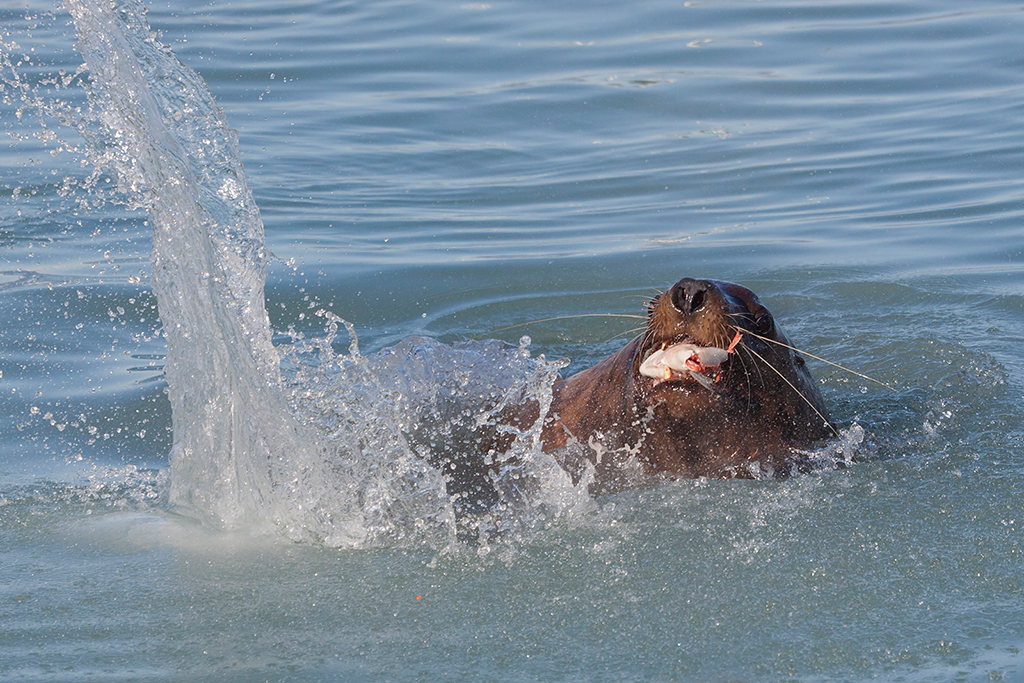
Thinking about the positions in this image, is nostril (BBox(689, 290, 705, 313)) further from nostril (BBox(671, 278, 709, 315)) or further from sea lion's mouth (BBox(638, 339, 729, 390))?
sea lion's mouth (BBox(638, 339, 729, 390))

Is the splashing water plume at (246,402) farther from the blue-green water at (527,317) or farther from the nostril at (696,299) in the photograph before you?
the nostril at (696,299)

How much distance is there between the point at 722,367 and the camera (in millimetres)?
3873

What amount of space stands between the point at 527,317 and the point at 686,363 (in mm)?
2900

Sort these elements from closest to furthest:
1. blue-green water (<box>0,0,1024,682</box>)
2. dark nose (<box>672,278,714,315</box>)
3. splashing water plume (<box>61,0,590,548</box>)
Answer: blue-green water (<box>0,0,1024,682</box>) → dark nose (<box>672,278,714,315</box>) → splashing water plume (<box>61,0,590,548</box>)

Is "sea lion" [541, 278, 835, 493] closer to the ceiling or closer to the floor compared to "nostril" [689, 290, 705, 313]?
closer to the floor

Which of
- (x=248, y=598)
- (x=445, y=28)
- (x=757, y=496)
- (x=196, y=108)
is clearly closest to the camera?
(x=248, y=598)

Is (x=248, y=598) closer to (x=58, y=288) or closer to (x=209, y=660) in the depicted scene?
(x=209, y=660)

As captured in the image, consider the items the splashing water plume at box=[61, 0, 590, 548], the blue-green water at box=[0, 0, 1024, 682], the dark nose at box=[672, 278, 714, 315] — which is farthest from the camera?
the splashing water plume at box=[61, 0, 590, 548]

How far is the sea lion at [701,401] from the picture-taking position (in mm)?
3812

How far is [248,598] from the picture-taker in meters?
3.39

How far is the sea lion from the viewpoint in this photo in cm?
381

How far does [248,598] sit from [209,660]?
1.15 ft

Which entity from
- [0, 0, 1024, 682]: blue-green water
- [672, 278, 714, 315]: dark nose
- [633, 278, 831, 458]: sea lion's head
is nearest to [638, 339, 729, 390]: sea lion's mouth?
[633, 278, 831, 458]: sea lion's head

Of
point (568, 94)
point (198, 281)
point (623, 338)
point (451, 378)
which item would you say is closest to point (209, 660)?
point (198, 281)
